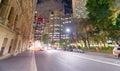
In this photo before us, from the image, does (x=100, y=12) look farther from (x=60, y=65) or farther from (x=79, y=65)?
(x=60, y=65)

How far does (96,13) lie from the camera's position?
44.4 m

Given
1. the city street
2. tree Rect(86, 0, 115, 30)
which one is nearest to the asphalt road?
the city street

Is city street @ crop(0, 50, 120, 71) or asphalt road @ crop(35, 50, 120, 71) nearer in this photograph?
city street @ crop(0, 50, 120, 71)

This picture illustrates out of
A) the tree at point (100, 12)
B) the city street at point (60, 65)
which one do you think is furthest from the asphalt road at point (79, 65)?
the tree at point (100, 12)

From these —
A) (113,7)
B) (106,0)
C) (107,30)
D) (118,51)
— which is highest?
(106,0)

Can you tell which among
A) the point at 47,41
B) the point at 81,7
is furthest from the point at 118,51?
the point at 47,41


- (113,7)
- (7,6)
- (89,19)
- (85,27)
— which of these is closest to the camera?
(7,6)

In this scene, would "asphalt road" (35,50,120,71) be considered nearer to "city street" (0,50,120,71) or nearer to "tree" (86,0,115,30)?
"city street" (0,50,120,71)

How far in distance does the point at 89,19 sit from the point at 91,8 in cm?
367

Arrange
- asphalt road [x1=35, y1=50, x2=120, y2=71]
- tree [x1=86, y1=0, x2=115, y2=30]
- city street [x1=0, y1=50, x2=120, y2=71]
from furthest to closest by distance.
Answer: tree [x1=86, y1=0, x2=115, y2=30] < asphalt road [x1=35, y1=50, x2=120, y2=71] < city street [x1=0, y1=50, x2=120, y2=71]

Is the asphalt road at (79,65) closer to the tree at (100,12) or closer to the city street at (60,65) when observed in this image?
the city street at (60,65)

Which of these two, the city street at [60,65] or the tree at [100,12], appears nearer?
the city street at [60,65]

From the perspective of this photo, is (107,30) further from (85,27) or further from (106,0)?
(85,27)

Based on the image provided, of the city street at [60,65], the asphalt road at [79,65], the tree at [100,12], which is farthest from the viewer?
the tree at [100,12]
